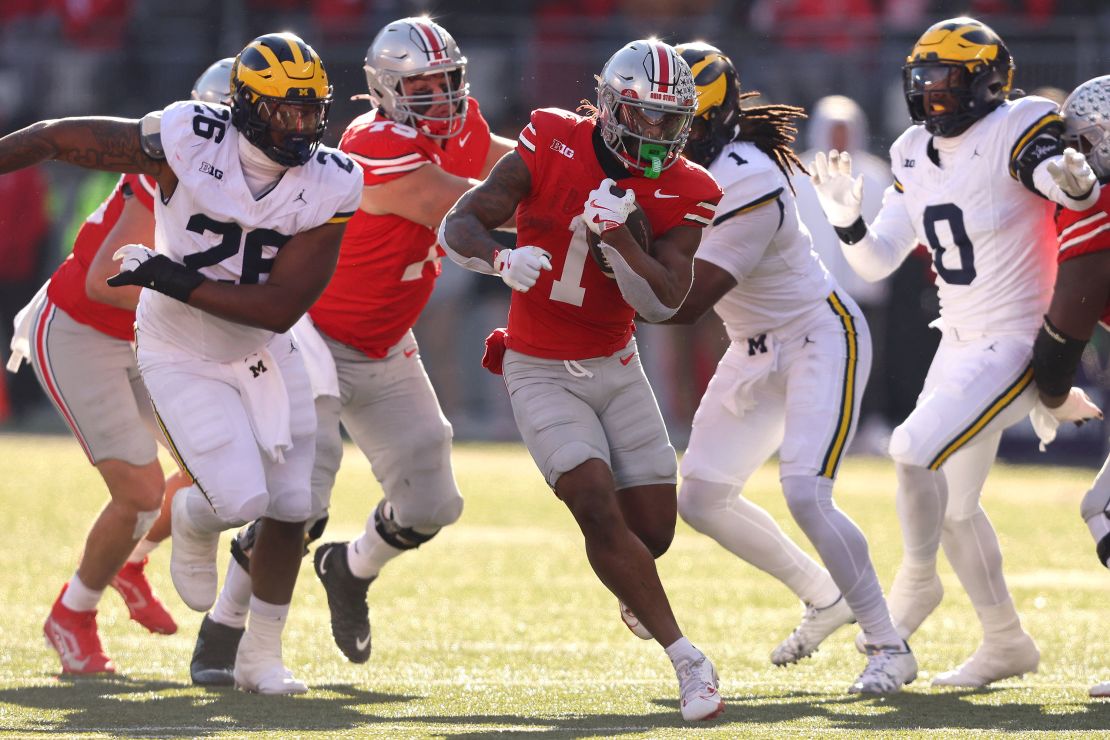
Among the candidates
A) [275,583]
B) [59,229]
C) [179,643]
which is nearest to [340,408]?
[275,583]

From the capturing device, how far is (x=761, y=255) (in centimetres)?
561

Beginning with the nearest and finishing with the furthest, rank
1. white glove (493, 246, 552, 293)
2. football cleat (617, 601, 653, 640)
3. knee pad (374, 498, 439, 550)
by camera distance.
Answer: white glove (493, 246, 552, 293) < football cleat (617, 601, 653, 640) < knee pad (374, 498, 439, 550)

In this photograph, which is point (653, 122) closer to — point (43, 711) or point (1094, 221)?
point (1094, 221)

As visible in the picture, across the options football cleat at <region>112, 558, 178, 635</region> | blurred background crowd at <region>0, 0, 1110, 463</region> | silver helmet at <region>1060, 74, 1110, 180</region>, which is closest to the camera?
silver helmet at <region>1060, 74, 1110, 180</region>

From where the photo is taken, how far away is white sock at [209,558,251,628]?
5646 millimetres

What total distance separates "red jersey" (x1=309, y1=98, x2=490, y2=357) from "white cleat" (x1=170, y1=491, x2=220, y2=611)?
2.70ft

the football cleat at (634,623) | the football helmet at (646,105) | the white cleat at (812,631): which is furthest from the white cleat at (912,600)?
the football helmet at (646,105)

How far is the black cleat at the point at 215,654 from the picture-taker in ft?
18.2

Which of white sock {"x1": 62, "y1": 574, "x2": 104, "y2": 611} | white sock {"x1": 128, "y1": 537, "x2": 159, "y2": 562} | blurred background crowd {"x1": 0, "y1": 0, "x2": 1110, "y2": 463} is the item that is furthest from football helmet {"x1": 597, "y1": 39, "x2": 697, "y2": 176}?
blurred background crowd {"x1": 0, "y1": 0, "x2": 1110, "y2": 463}

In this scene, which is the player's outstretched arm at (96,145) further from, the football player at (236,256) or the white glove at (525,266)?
the white glove at (525,266)

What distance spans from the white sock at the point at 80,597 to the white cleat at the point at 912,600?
2.70 meters

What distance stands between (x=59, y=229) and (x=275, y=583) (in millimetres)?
9368

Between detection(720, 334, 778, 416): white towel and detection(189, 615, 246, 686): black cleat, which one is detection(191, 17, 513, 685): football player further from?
detection(720, 334, 778, 416): white towel

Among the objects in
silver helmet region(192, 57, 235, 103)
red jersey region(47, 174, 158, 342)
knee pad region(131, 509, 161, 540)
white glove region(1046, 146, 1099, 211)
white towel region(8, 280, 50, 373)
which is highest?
silver helmet region(192, 57, 235, 103)
